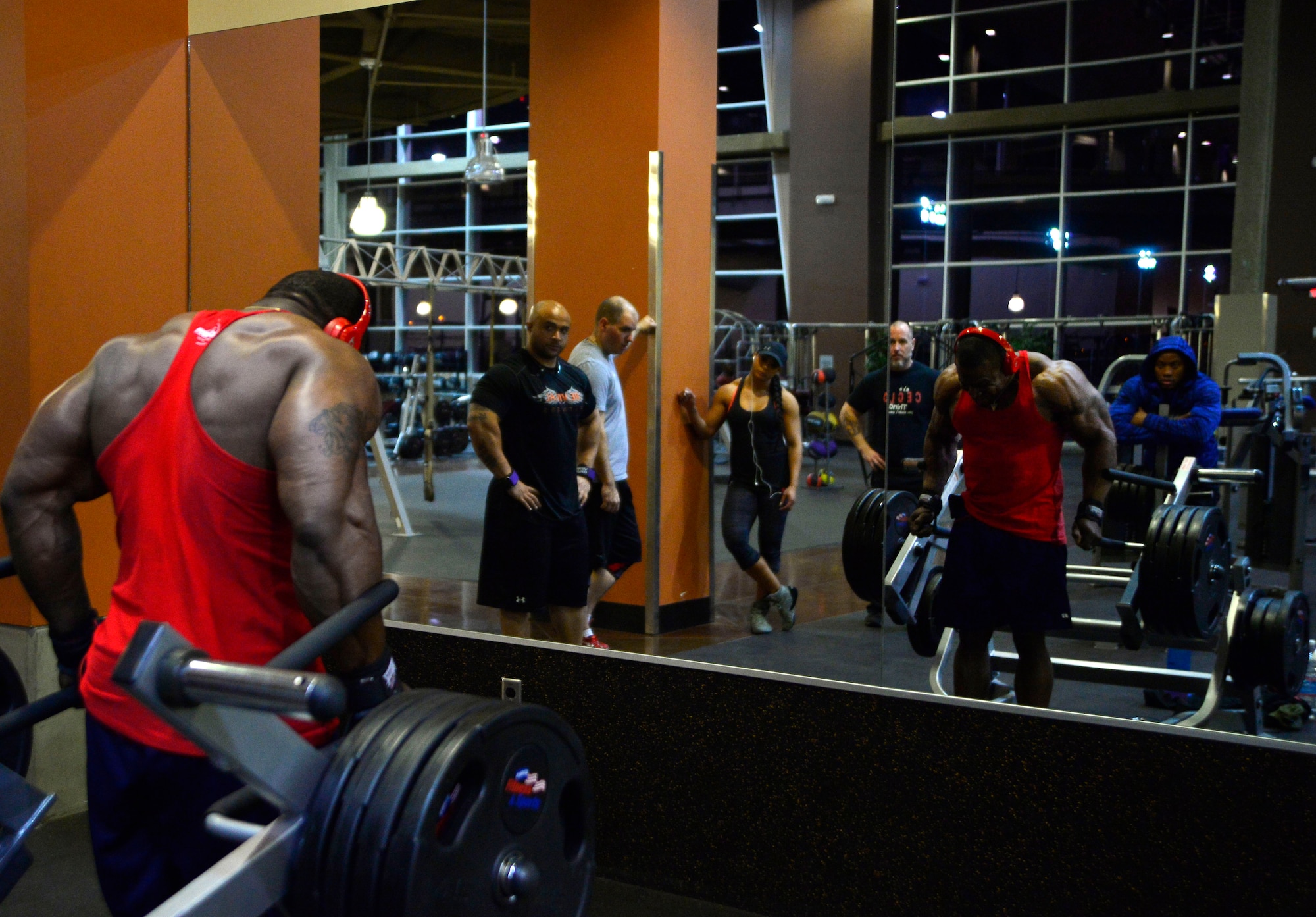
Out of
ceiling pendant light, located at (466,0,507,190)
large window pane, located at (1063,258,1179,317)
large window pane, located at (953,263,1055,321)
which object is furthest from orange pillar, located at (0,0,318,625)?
large window pane, located at (1063,258,1179,317)

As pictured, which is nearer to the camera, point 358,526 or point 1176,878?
point 358,526

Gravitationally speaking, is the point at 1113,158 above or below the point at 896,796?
above

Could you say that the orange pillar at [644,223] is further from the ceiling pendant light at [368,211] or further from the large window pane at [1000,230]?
the large window pane at [1000,230]

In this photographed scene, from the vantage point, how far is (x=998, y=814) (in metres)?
2.53

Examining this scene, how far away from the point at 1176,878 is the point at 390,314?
3305mm

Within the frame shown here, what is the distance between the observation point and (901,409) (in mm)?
2912

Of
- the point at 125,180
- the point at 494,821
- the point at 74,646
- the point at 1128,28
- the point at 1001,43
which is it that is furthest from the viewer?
the point at 125,180

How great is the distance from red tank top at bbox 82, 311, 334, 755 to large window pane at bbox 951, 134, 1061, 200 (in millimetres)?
1883

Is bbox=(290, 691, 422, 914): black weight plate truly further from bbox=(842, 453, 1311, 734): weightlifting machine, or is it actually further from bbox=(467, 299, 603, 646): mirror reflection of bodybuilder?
bbox=(467, 299, 603, 646): mirror reflection of bodybuilder

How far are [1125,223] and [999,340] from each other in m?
0.42

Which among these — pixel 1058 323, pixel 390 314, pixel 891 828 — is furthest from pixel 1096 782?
pixel 390 314

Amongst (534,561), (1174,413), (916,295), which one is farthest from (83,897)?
(1174,413)

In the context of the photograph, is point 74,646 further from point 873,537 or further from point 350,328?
point 873,537

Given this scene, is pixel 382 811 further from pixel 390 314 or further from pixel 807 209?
pixel 390 314
